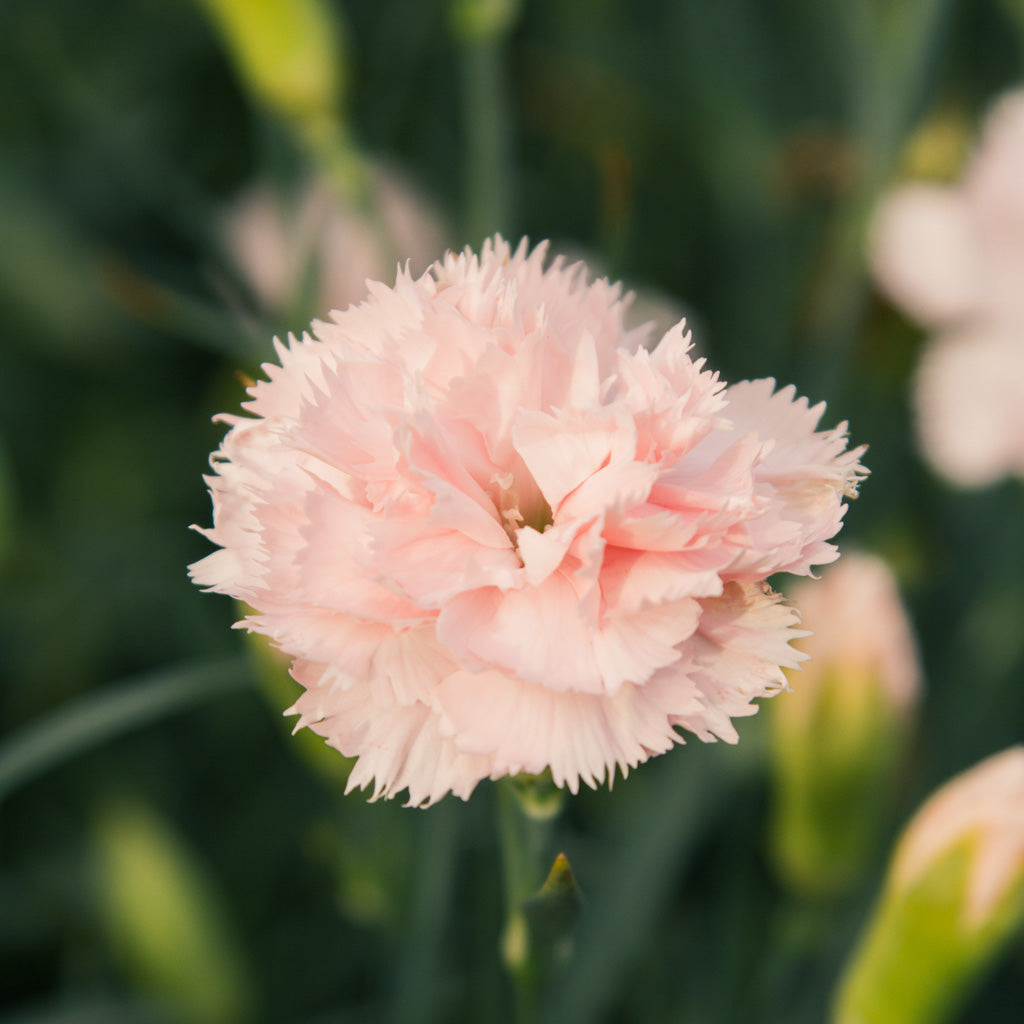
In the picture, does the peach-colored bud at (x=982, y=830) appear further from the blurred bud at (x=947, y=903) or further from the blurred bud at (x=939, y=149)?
the blurred bud at (x=939, y=149)

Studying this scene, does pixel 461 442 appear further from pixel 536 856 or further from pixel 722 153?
pixel 722 153

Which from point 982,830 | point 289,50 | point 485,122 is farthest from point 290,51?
point 982,830

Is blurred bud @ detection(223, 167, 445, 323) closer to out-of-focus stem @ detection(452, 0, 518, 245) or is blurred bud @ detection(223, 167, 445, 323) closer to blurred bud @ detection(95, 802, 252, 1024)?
out-of-focus stem @ detection(452, 0, 518, 245)

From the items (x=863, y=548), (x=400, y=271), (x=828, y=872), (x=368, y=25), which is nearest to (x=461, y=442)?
(x=400, y=271)

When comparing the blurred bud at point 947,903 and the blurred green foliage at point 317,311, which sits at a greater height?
the blurred green foliage at point 317,311

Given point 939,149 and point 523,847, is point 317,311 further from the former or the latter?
point 939,149

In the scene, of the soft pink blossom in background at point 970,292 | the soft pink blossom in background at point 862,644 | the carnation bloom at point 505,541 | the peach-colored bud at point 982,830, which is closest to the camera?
the carnation bloom at point 505,541

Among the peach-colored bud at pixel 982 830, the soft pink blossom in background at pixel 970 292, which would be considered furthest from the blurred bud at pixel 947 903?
the soft pink blossom in background at pixel 970 292
